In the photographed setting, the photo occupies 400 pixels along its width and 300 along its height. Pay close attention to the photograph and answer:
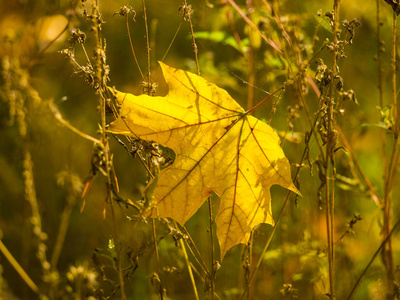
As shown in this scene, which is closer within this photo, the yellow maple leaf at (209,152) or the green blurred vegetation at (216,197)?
the yellow maple leaf at (209,152)

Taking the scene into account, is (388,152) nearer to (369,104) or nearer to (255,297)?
(369,104)

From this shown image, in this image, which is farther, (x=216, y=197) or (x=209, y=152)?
(x=216, y=197)

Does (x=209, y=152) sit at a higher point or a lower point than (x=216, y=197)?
higher

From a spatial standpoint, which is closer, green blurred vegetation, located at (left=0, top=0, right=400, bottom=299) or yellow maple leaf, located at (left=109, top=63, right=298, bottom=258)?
yellow maple leaf, located at (left=109, top=63, right=298, bottom=258)

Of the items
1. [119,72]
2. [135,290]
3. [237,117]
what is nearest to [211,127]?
[237,117]
